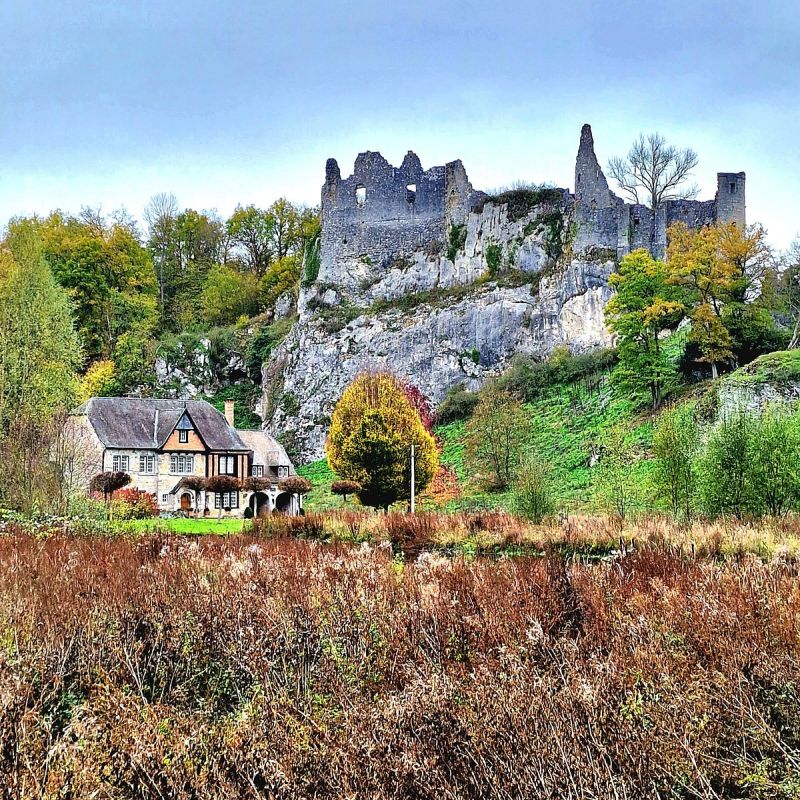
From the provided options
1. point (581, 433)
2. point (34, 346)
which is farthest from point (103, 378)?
point (581, 433)

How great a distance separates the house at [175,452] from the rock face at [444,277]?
5.94m

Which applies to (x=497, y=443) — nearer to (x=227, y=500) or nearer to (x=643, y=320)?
(x=643, y=320)

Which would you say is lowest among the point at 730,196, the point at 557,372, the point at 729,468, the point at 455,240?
the point at 729,468

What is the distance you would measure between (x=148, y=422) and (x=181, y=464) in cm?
270

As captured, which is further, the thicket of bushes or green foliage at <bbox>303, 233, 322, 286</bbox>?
green foliage at <bbox>303, 233, 322, 286</bbox>

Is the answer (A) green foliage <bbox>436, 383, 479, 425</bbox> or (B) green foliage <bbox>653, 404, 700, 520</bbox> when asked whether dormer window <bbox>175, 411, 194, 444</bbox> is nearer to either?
(A) green foliage <bbox>436, 383, 479, 425</bbox>

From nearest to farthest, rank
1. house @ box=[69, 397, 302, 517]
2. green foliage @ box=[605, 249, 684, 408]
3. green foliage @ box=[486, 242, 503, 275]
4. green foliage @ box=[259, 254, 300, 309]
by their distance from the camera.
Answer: green foliage @ box=[605, 249, 684, 408], house @ box=[69, 397, 302, 517], green foliage @ box=[486, 242, 503, 275], green foliage @ box=[259, 254, 300, 309]

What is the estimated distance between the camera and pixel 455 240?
52938 millimetres

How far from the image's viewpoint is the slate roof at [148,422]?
139 ft

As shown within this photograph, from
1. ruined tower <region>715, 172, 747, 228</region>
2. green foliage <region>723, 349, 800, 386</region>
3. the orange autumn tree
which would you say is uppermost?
ruined tower <region>715, 172, 747, 228</region>

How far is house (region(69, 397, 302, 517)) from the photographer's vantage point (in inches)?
1641

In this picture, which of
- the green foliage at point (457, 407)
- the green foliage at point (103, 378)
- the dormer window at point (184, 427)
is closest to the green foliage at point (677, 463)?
the green foliage at point (457, 407)

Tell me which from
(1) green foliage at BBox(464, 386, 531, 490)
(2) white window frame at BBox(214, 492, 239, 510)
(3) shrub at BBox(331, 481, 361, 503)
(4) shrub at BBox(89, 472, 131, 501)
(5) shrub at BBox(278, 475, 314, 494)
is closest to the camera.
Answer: (3) shrub at BBox(331, 481, 361, 503)

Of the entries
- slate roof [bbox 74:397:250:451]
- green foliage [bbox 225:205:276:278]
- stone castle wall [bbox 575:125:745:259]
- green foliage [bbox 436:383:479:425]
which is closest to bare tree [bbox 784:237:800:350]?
stone castle wall [bbox 575:125:745:259]
